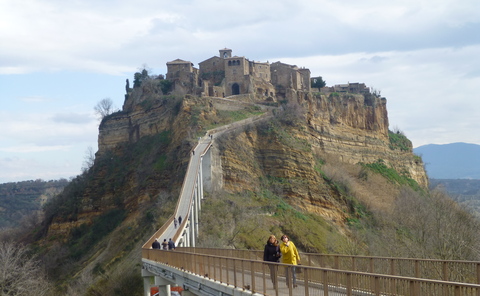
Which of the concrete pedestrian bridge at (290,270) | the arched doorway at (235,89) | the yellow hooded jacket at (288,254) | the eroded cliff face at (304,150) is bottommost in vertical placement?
the concrete pedestrian bridge at (290,270)

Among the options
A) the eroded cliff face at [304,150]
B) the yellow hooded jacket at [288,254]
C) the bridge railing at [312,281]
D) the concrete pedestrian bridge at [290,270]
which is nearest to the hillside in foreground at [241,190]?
the eroded cliff face at [304,150]

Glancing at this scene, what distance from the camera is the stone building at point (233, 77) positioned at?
261ft

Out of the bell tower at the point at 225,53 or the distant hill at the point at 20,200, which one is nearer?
the bell tower at the point at 225,53

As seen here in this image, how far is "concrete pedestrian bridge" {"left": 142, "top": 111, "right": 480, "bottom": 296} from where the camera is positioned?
514 inches

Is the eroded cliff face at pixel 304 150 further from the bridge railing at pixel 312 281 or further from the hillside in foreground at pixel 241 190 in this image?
the bridge railing at pixel 312 281

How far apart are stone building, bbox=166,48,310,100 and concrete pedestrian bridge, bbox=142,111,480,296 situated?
38017 millimetres

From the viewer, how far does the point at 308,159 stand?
226ft

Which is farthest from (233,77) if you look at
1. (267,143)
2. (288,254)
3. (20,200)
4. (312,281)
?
(20,200)

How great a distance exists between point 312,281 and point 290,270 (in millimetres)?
654

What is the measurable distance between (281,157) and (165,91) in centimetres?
2049

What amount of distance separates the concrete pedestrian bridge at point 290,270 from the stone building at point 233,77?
125 ft

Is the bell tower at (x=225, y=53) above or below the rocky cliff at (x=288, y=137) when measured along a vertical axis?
above

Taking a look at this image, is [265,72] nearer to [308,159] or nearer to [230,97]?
[230,97]

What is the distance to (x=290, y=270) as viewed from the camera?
15.8m
